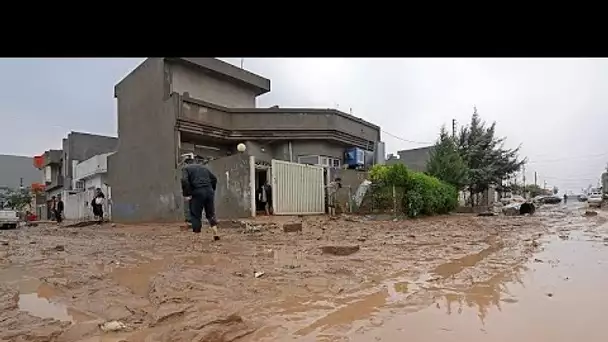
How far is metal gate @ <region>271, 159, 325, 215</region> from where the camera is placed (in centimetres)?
1484

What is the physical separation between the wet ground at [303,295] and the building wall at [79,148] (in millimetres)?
32204

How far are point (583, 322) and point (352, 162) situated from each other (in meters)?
19.8

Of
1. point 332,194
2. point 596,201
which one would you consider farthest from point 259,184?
point 596,201

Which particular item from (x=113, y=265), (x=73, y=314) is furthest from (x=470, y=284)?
(x=113, y=265)

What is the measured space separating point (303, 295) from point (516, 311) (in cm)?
176

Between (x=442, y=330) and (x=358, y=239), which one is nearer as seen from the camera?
(x=442, y=330)

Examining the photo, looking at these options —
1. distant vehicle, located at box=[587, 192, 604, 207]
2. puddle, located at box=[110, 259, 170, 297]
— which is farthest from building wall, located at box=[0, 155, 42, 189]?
distant vehicle, located at box=[587, 192, 604, 207]

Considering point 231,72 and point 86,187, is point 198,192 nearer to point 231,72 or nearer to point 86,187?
point 231,72

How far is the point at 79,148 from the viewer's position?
37.0 metres

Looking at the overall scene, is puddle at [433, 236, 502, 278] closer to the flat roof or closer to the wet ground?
the wet ground

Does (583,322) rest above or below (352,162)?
below

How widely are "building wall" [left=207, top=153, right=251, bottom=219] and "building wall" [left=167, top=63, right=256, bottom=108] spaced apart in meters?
6.66
